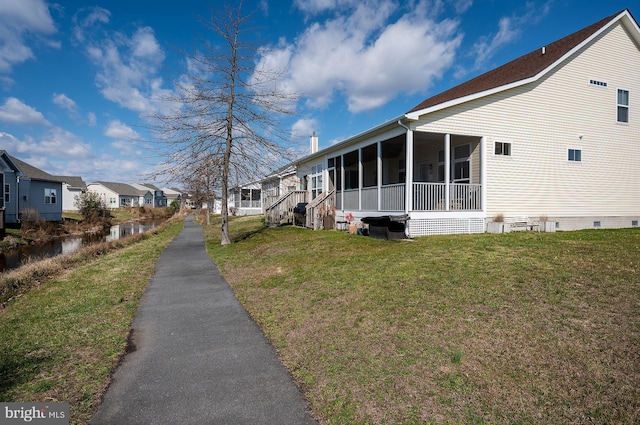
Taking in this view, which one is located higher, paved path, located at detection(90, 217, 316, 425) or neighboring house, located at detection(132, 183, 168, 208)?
neighboring house, located at detection(132, 183, 168, 208)

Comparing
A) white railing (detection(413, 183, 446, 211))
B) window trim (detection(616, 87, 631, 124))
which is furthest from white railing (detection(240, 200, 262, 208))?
window trim (detection(616, 87, 631, 124))

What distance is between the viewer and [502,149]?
13.5 meters

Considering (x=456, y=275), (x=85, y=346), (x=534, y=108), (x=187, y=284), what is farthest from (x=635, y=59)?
(x=85, y=346)

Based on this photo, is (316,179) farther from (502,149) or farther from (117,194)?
(117,194)

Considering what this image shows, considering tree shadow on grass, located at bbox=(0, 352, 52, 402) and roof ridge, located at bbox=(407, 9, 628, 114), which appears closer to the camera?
tree shadow on grass, located at bbox=(0, 352, 52, 402)

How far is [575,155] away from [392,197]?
329 inches

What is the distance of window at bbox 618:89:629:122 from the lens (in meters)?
15.4

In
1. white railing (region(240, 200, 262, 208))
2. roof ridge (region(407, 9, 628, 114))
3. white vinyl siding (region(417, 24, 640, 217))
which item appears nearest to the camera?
white vinyl siding (region(417, 24, 640, 217))

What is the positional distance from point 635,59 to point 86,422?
72.5ft

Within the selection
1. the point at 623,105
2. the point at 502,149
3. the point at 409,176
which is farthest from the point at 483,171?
the point at 623,105

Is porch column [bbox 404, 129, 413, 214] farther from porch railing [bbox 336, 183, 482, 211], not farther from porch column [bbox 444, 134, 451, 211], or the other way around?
porch column [bbox 444, 134, 451, 211]

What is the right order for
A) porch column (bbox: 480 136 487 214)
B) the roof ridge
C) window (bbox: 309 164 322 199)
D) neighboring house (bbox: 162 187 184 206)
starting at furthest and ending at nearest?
neighboring house (bbox: 162 187 184 206)
window (bbox: 309 164 322 199)
the roof ridge
porch column (bbox: 480 136 487 214)

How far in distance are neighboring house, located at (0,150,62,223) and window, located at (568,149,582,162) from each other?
1402 inches

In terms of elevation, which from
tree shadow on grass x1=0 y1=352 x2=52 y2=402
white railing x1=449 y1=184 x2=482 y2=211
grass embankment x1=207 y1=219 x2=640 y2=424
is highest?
white railing x1=449 y1=184 x2=482 y2=211
